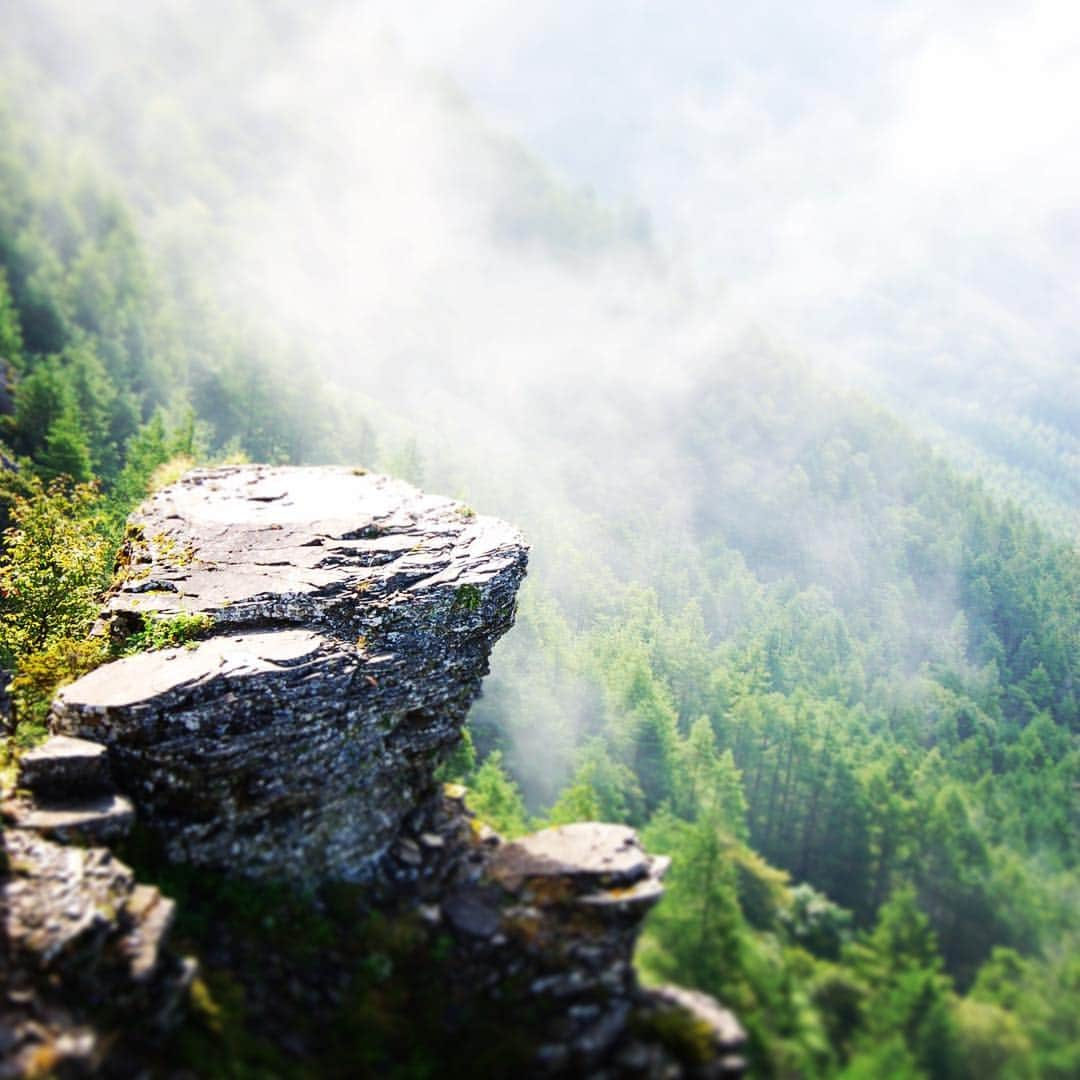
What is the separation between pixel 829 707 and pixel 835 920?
22.1 meters

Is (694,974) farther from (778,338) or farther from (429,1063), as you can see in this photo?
(778,338)

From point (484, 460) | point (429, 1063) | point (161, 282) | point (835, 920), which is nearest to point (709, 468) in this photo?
point (484, 460)

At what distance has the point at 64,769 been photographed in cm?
1834

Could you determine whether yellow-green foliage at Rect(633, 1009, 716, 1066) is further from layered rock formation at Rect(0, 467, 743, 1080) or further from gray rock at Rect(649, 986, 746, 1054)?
gray rock at Rect(649, 986, 746, 1054)

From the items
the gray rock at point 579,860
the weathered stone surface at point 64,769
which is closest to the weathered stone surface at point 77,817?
the weathered stone surface at point 64,769

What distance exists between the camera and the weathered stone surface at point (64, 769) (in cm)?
1828

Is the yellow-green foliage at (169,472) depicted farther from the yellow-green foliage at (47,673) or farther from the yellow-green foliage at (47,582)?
the yellow-green foliage at (47,673)

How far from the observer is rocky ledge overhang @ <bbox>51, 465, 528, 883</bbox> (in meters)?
19.5

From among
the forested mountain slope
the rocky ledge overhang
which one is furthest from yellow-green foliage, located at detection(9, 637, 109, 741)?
the rocky ledge overhang

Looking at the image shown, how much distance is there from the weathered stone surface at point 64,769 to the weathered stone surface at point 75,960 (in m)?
1.38

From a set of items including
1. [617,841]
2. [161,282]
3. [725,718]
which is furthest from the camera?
[161,282]

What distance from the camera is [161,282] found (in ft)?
320

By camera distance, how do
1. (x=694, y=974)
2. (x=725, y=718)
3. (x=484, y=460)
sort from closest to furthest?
(x=694, y=974) → (x=725, y=718) → (x=484, y=460)

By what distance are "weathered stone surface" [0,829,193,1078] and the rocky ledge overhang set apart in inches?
102
